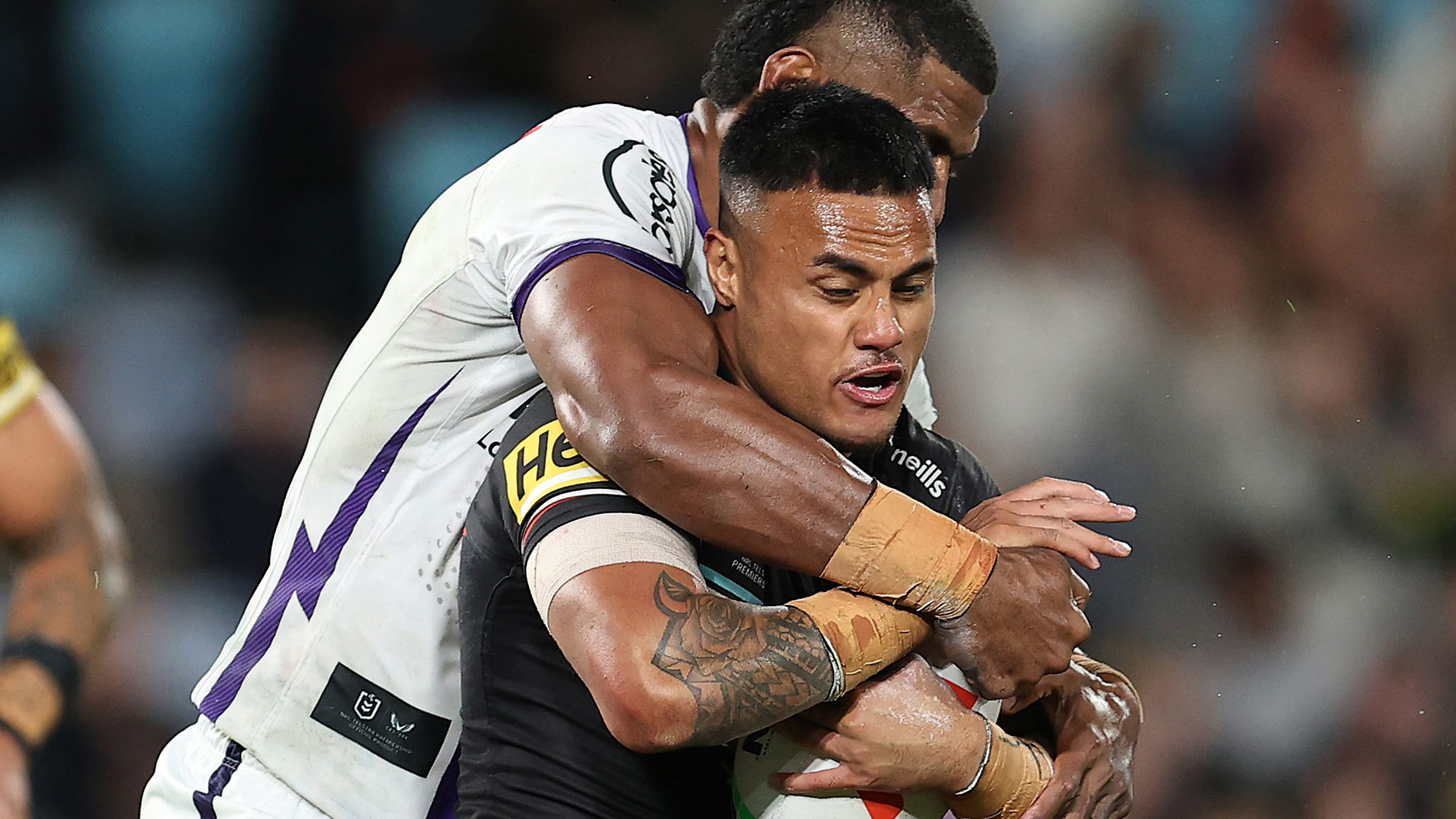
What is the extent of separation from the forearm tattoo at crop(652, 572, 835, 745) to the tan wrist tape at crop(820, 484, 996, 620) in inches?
5.0

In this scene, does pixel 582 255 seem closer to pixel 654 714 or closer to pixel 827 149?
pixel 827 149

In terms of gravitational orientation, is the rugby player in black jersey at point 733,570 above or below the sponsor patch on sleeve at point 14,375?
above

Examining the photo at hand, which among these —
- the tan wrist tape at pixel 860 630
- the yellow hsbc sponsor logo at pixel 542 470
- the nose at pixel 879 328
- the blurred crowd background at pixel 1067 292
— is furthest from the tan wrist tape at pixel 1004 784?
the blurred crowd background at pixel 1067 292

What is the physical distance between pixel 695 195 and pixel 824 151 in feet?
1.55

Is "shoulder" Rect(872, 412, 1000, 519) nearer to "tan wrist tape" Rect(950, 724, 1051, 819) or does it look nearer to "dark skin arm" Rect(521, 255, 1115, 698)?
"dark skin arm" Rect(521, 255, 1115, 698)

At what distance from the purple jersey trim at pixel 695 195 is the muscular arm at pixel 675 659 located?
84 cm

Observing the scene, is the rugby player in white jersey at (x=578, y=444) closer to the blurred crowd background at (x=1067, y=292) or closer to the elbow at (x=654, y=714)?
the elbow at (x=654, y=714)

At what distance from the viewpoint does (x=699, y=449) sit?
81.4 inches

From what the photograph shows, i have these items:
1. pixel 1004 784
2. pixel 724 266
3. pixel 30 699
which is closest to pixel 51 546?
pixel 30 699

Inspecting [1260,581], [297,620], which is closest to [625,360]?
[297,620]

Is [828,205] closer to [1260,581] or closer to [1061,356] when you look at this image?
[1061,356]

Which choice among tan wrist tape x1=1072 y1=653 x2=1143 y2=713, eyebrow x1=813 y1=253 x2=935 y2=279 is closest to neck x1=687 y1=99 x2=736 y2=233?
eyebrow x1=813 y1=253 x2=935 y2=279

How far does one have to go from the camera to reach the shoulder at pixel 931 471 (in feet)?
8.37

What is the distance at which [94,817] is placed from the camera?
3.69 meters
